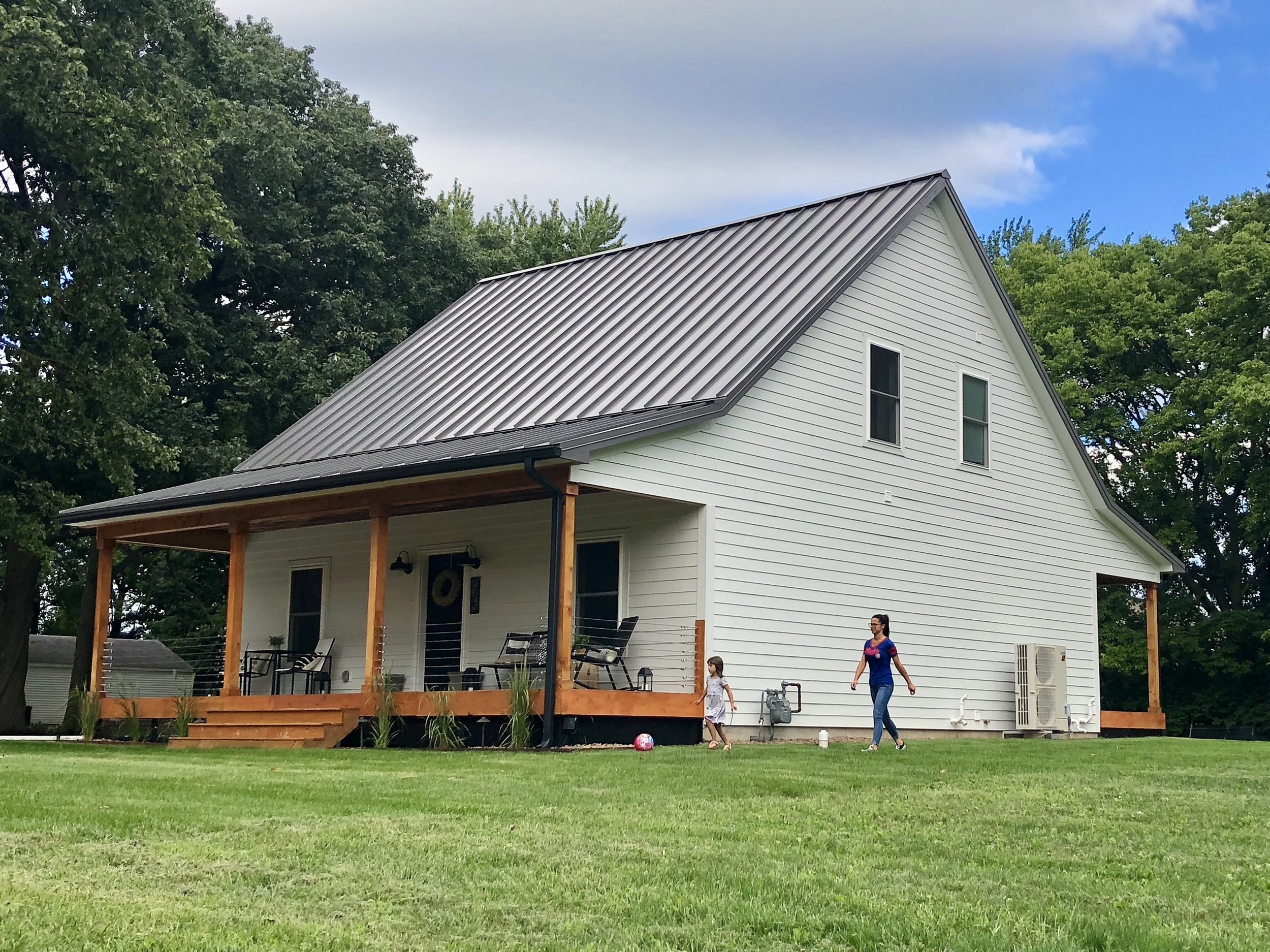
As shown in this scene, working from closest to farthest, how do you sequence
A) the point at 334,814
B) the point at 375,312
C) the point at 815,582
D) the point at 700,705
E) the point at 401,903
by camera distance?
the point at 401,903, the point at 334,814, the point at 700,705, the point at 815,582, the point at 375,312

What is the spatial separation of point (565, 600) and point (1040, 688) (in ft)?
30.6

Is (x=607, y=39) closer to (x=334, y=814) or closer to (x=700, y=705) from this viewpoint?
(x=700, y=705)

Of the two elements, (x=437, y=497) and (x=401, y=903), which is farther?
(x=437, y=497)

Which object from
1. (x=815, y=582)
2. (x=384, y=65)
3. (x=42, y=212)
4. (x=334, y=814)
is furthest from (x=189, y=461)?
(x=334, y=814)

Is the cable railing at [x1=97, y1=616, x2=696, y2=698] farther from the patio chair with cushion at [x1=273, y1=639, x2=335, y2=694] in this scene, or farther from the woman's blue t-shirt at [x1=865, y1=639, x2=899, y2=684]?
the woman's blue t-shirt at [x1=865, y1=639, x2=899, y2=684]

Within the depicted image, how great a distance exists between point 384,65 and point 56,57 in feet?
21.4

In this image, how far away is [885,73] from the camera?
69.6ft

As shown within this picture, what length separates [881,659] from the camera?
1431 centimetres

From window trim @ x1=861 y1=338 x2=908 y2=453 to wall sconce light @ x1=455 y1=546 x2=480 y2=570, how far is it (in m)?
5.38

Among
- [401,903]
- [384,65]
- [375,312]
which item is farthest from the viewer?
[375,312]

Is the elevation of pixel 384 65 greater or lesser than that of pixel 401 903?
greater

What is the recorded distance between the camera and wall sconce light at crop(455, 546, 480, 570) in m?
19.4

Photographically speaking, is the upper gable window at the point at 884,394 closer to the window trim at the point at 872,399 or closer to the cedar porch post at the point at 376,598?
the window trim at the point at 872,399

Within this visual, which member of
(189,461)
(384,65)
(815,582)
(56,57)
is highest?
(384,65)
